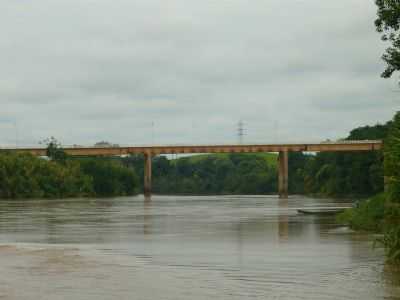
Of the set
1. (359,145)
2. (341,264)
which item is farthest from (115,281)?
(359,145)

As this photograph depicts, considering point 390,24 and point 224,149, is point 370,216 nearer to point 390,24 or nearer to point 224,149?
point 390,24

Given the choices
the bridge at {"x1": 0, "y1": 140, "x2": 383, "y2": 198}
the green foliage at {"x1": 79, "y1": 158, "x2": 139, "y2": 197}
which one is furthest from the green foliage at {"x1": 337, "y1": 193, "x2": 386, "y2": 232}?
the green foliage at {"x1": 79, "y1": 158, "x2": 139, "y2": 197}

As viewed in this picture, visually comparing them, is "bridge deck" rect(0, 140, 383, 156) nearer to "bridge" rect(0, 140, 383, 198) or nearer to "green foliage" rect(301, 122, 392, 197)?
"bridge" rect(0, 140, 383, 198)

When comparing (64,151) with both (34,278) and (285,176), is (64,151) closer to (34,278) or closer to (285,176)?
(285,176)

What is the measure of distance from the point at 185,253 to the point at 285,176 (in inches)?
5068

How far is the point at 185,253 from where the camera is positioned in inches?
866

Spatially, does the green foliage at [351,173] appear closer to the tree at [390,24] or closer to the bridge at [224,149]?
the bridge at [224,149]

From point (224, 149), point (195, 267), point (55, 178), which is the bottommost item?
point (195, 267)

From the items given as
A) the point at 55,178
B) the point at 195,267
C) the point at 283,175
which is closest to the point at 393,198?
the point at 195,267

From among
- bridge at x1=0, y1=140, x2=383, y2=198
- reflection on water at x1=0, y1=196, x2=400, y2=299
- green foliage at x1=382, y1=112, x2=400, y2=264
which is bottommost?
reflection on water at x1=0, y1=196, x2=400, y2=299

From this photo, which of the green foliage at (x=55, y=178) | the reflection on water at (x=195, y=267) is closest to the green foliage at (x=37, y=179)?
the green foliage at (x=55, y=178)

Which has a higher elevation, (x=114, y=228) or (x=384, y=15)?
(x=384, y=15)

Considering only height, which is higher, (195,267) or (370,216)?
(370,216)

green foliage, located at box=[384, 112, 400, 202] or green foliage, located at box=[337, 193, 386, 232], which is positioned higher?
green foliage, located at box=[384, 112, 400, 202]
